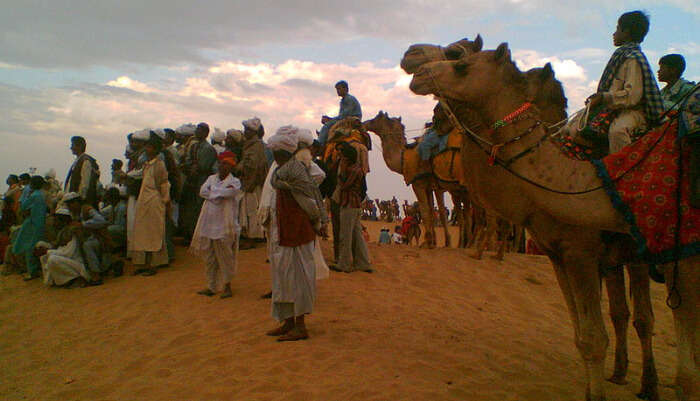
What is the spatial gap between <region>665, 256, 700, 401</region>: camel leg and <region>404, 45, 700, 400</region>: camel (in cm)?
15

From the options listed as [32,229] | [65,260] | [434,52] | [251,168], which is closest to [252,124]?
[251,168]

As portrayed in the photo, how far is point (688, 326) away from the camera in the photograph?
3.09 m

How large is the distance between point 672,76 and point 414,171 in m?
7.05

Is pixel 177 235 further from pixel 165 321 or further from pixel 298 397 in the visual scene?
pixel 298 397

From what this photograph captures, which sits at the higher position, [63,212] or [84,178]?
[84,178]

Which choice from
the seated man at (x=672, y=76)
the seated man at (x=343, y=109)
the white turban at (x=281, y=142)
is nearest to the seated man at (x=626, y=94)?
the seated man at (x=672, y=76)

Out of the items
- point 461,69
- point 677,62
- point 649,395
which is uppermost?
point 677,62

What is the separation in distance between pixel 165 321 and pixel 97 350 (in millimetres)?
986

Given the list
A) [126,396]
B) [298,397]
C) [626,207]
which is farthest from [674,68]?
[126,396]

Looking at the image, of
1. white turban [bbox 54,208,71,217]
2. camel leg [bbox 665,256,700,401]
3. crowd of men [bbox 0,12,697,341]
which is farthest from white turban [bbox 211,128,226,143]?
camel leg [bbox 665,256,700,401]

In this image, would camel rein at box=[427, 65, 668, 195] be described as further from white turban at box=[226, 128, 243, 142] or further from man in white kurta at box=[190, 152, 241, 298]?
white turban at box=[226, 128, 243, 142]

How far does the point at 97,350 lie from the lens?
6.05 m

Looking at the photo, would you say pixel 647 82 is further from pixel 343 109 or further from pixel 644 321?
pixel 343 109

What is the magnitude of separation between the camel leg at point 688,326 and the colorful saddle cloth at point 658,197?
122 millimetres
